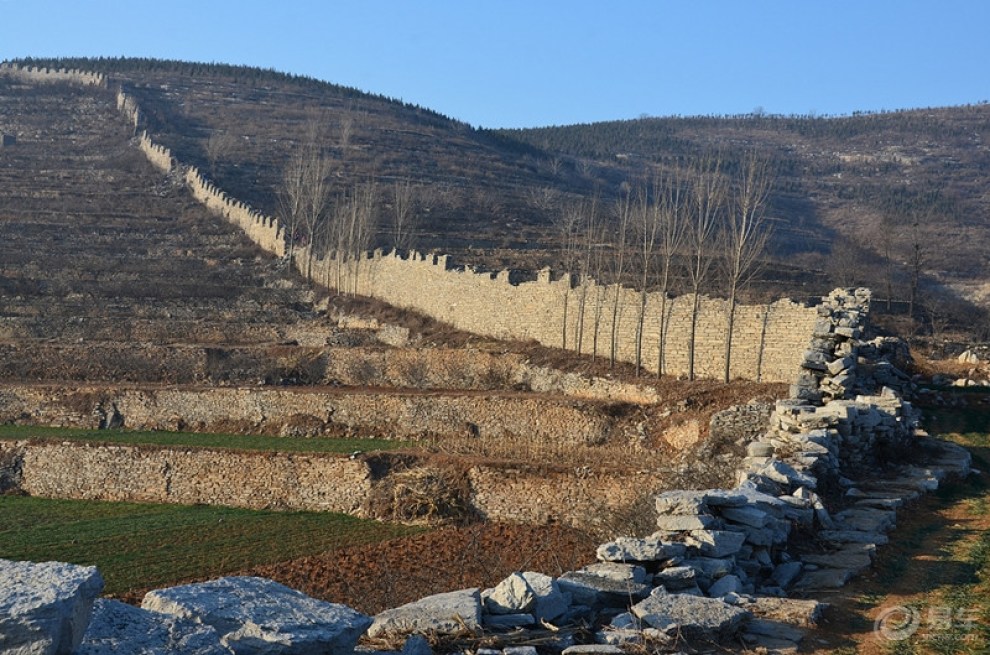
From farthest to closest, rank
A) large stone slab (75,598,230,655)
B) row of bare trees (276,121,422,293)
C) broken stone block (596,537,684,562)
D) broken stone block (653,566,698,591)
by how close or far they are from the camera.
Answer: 1. row of bare trees (276,121,422,293)
2. broken stone block (596,537,684,562)
3. broken stone block (653,566,698,591)
4. large stone slab (75,598,230,655)

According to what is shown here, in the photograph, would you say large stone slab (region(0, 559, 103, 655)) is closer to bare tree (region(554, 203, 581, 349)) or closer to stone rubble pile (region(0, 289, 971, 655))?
stone rubble pile (region(0, 289, 971, 655))

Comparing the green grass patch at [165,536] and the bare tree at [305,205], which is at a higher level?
the bare tree at [305,205]

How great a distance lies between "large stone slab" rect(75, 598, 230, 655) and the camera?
5383 millimetres

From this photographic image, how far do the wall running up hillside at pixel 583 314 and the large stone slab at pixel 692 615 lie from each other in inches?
716

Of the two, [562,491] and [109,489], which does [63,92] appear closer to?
[109,489]

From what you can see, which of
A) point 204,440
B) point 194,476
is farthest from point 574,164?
point 194,476

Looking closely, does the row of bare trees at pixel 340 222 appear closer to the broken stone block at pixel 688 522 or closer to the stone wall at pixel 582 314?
the stone wall at pixel 582 314

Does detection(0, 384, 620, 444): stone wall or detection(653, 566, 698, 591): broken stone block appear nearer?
detection(653, 566, 698, 591): broken stone block

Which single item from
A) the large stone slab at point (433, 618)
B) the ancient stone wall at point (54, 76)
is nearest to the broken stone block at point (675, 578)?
the large stone slab at point (433, 618)

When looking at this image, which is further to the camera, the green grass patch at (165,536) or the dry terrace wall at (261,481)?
the dry terrace wall at (261,481)

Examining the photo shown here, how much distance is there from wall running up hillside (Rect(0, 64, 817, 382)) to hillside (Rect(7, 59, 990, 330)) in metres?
9.05

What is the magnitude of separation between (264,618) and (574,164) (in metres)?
117

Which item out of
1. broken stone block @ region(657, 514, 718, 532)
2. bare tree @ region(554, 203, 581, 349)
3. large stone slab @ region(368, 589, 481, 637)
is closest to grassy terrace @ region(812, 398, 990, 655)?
broken stone block @ region(657, 514, 718, 532)

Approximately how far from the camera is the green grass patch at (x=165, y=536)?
19.8 metres
